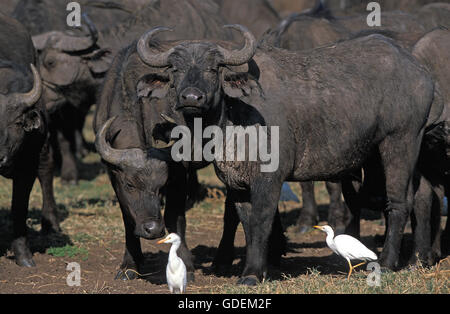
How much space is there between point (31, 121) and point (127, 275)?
1.64m

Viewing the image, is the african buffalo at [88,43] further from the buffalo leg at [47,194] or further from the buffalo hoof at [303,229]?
the buffalo hoof at [303,229]

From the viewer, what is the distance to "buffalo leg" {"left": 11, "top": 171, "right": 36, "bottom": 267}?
8.53 metres

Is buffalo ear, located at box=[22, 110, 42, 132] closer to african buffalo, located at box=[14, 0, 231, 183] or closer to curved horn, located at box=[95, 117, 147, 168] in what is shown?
curved horn, located at box=[95, 117, 147, 168]

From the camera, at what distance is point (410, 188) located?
8109mm

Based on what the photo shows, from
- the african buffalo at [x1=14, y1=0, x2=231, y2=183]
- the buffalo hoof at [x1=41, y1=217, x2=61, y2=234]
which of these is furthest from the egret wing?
the african buffalo at [x1=14, y1=0, x2=231, y2=183]

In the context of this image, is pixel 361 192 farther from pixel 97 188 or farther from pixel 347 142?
pixel 97 188

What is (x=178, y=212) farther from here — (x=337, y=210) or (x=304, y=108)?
(x=337, y=210)

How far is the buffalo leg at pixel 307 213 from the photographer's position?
34.4ft

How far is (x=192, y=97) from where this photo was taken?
6.65 m

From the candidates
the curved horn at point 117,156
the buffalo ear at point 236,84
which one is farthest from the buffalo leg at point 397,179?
the curved horn at point 117,156

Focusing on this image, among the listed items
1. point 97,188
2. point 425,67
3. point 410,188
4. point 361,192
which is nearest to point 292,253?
point 361,192

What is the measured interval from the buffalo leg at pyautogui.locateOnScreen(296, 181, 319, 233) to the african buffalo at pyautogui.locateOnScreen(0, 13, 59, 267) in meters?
3.34
